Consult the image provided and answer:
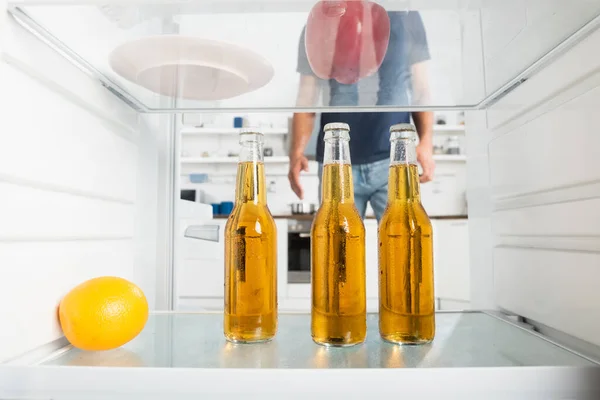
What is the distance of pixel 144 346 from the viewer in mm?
540

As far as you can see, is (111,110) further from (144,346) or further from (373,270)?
(373,270)

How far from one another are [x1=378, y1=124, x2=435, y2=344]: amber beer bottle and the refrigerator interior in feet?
0.16

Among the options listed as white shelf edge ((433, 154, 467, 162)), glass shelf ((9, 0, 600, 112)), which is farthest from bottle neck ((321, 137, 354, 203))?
white shelf edge ((433, 154, 467, 162))

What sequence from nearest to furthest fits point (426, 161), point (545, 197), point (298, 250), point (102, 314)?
point (102, 314) → point (545, 197) → point (426, 161) → point (298, 250)

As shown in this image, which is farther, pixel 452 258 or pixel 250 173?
pixel 452 258

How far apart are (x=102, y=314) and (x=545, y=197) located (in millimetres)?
588

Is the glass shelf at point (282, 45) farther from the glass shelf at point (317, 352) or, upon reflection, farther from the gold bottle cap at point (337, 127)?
the glass shelf at point (317, 352)

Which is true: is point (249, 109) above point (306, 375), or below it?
above

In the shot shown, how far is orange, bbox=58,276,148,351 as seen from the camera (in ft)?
1.66

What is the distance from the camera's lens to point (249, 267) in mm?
543

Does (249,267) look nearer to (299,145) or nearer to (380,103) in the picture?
(380,103)

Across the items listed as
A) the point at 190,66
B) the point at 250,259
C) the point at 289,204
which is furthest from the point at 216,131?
the point at 250,259

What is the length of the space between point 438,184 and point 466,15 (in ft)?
11.7

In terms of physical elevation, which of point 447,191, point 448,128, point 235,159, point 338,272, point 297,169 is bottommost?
point 338,272
